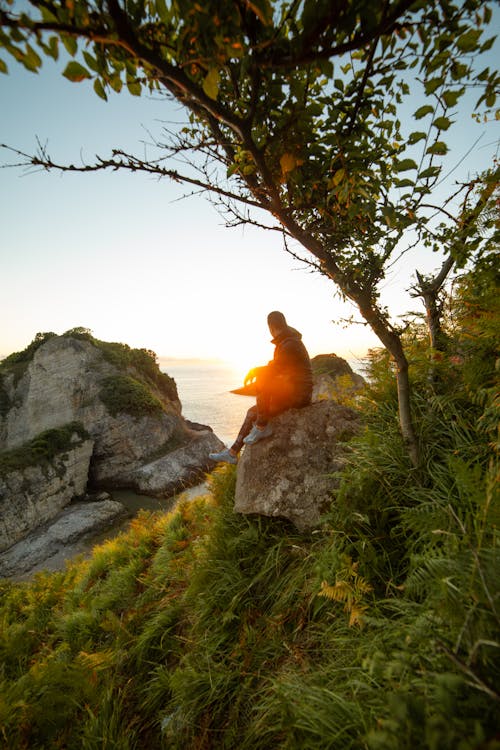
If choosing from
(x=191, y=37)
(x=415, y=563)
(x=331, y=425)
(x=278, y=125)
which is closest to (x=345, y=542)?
(x=415, y=563)

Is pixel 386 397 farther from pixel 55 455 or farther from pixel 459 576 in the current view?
pixel 55 455

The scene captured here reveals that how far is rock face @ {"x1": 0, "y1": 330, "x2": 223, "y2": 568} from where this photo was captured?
15859 millimetres

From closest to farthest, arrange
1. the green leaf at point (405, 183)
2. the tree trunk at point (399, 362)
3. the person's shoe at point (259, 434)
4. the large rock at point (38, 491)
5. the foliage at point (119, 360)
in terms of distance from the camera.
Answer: the green leaf at point (405, 183)
the tree trunk at point (399, 362)
the person's shoe at point (259, 434)
the large rock at point (38, 491)
the foliage at point (119, 360)

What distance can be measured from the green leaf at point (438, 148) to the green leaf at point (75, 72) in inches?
75.4

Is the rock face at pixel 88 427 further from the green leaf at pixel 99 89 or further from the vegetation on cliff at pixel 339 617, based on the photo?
the green leaf at pixel 99 89

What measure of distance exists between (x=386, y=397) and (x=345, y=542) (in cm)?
189

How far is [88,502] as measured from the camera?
17.1 metres

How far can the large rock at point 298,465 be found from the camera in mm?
3842

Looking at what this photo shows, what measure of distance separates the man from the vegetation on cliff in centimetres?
116

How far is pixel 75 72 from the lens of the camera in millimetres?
1342

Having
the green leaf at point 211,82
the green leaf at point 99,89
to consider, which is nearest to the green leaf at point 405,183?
the green leaf at point 211,82

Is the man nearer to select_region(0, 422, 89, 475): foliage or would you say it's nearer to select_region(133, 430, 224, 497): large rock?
select_region(133, 430, 224, 497): large rock

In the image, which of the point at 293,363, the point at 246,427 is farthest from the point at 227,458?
the point at 293,363

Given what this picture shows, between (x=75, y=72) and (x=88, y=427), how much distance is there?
2320 cm
